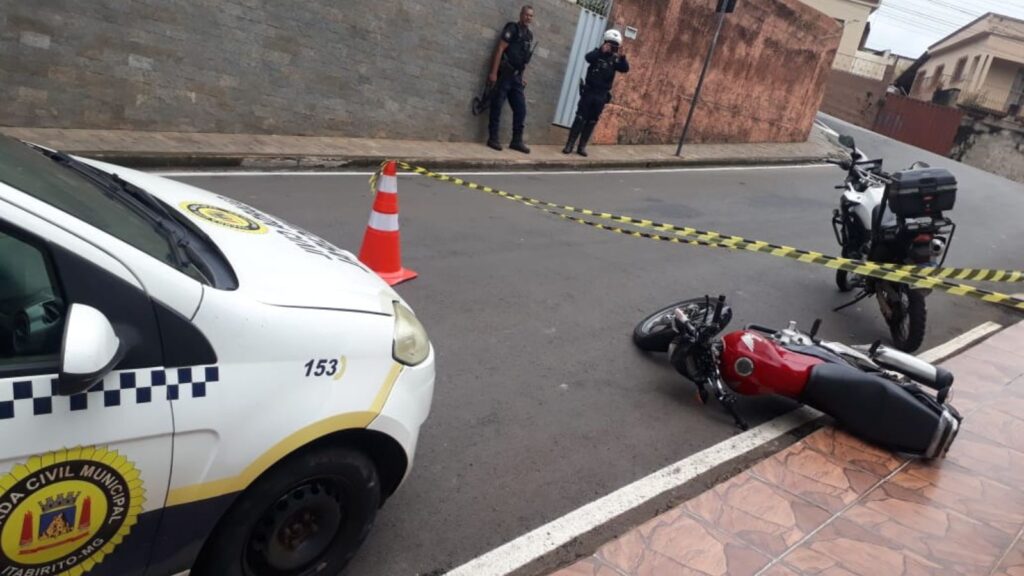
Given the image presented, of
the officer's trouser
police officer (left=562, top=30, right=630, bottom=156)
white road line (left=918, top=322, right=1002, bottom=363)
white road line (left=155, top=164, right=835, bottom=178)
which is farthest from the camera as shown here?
police officer (left=562, top=30, right=630, bottom=156)

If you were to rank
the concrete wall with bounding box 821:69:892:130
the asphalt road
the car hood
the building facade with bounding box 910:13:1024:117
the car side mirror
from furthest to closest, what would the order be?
1. the concrete wall with bounding box 821:69:892:130
2. the building facade with bounding box 910:13:1024:117
3. the asphalt road
4. the car hood
5. the car side mirror

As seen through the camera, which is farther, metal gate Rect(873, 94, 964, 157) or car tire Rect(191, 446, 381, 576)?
metal gate Rect(873, 94, 964, 157)

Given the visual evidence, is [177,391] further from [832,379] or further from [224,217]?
[832,379]

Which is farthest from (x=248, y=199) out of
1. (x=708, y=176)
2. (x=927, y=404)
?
(x=708, y=176)

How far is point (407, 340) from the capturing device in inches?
113

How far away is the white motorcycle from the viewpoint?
5879 mm

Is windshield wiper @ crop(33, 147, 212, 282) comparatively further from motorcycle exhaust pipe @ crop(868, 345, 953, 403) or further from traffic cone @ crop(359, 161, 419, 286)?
motorcycle exhaust pipe @ crop(868, 345, 953, 403)

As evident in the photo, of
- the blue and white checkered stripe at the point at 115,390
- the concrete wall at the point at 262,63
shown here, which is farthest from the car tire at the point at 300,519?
the concrete wall at the point at 262,63

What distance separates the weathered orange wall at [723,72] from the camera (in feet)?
47.8

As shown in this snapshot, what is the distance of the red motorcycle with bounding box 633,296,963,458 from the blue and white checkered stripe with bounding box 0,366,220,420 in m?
3.18

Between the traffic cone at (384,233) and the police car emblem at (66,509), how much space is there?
3.63 meters

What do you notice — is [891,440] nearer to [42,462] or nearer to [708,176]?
[42,462]

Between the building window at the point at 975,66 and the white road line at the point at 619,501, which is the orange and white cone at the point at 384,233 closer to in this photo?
the white road line at the point at 619,501

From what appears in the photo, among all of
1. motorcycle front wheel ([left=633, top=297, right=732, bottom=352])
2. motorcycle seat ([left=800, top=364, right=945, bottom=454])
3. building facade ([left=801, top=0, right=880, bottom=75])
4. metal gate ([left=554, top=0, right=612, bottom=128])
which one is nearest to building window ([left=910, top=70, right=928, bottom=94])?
building facade ([left=801, top=0, right=880, bottom=75])
